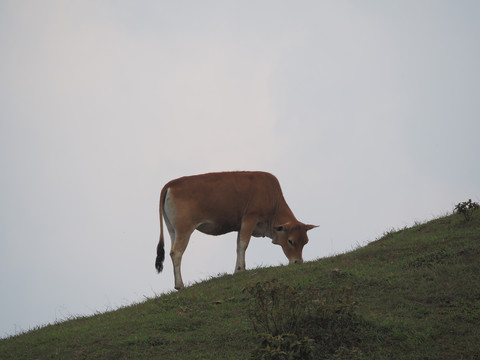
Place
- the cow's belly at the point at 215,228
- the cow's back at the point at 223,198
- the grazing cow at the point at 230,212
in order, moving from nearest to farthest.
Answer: the grazing cow at the point at 230,212, the cow's back at the point at 223,198, the cow's belly at the point at 215,228

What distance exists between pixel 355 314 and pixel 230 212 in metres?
5.95

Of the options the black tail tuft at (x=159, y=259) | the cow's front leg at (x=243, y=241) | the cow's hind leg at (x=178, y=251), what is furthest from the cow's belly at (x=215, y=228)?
the black tail tuft at (x=159, y=259)

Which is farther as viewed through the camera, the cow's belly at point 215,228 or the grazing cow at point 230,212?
the cow's belly at point 215,228

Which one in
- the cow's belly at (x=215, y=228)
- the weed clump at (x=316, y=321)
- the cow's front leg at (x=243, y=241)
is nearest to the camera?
the weed clump at (x=316, y=321)

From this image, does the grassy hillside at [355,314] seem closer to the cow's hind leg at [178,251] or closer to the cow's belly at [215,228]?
the cow's hind leg at [178,251]

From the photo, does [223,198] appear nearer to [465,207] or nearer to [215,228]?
[215,228]

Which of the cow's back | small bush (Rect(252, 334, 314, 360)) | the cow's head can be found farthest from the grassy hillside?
the cow's head

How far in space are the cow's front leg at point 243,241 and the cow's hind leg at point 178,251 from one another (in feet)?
4.72

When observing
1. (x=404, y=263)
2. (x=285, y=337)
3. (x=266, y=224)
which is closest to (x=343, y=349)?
(x=285, y=337)

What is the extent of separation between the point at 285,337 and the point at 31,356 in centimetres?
424

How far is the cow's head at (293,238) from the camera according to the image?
590 inches

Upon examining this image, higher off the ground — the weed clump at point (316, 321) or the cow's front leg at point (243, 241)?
the cow's front leg at point (243, 241)

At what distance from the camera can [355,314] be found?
8.85 m

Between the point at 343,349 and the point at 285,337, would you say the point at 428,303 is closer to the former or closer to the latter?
the point at 343,349
